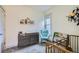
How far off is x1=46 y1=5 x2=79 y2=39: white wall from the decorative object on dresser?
32 cm

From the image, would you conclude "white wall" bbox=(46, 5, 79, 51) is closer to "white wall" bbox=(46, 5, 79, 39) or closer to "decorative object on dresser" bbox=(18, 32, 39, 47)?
"white wall" bbox=(46, 5, 79, 39)

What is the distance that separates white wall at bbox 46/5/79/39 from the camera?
6.22 ft

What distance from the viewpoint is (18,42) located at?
6.16 ft

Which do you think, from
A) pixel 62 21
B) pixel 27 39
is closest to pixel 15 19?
pixel 27 39

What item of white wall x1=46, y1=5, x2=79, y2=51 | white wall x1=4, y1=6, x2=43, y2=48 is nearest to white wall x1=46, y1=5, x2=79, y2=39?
white wall x1=46, y1=5, x2=79, y2=51

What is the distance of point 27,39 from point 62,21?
0.64m

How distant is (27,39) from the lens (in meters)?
1.95

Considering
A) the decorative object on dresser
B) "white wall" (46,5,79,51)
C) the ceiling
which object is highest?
the ceiling

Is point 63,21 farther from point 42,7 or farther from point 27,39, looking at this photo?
point 27,39

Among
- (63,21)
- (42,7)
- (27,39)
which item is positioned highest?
(42,7)
